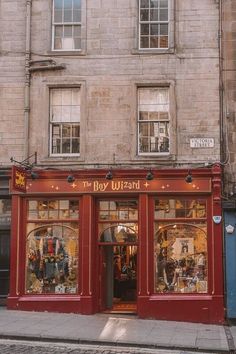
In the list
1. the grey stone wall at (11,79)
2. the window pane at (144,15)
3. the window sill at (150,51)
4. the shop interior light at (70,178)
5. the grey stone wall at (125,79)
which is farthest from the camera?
the window pane at (144,15)

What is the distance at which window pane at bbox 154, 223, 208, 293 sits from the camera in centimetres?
1709

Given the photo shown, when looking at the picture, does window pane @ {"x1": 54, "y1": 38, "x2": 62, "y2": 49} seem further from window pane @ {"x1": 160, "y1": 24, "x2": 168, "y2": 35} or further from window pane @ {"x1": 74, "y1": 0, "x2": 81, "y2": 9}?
window pane @ {"x1": 160, "y1": 24, "x2": 168, "y2": 35}

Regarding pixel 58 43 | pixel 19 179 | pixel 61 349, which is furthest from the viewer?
pixel 58 43

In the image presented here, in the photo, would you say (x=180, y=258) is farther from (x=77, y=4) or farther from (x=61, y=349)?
(x=77, y=4)

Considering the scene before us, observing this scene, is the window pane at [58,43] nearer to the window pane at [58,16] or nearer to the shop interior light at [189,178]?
the window pane at [58,16]

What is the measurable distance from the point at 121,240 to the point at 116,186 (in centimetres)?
163

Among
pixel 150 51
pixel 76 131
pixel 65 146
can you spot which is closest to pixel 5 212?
pixel 65 146

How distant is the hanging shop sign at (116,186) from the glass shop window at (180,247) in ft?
1.43

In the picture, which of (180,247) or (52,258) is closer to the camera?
(180,247)

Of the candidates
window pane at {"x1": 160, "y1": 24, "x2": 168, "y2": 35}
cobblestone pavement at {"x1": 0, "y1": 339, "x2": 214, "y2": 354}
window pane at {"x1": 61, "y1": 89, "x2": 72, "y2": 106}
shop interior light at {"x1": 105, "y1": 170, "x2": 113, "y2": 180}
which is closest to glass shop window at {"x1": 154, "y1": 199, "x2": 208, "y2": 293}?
shop interior light at {"x1": 105, "y1": 170, "x2": 113, "y2": 180}

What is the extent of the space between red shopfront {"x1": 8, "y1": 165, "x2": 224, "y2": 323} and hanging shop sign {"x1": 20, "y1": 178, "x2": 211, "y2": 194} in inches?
1.1

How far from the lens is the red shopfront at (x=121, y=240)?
16891 mm

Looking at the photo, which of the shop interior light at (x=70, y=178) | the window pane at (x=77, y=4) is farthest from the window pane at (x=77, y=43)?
the shop interior light at (x=70, y=178)

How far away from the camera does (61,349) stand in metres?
12.8
